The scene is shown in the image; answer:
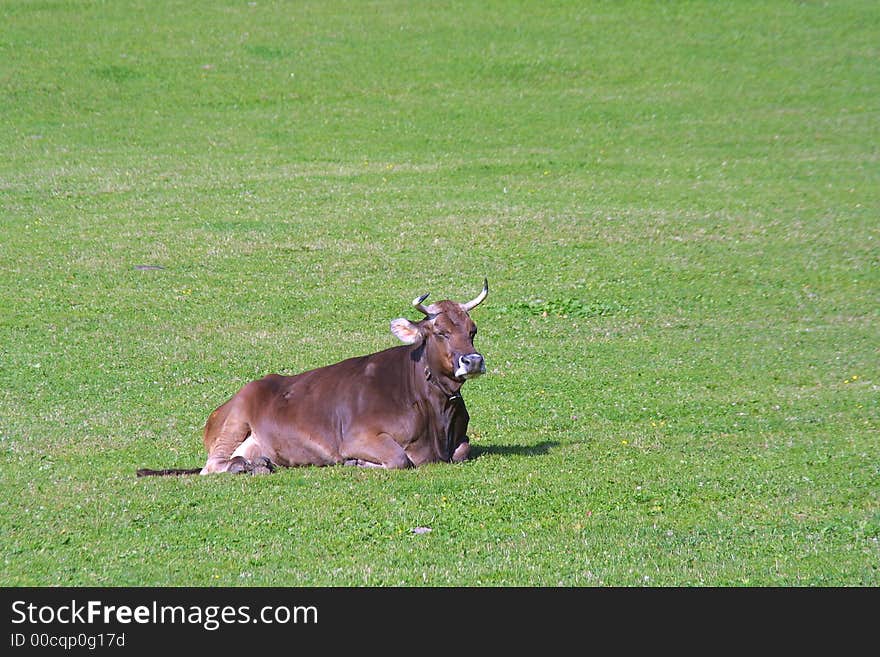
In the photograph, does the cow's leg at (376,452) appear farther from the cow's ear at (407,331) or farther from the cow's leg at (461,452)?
the cow's ear at (407,331)

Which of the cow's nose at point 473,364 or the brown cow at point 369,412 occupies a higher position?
the cow's nose at point 473,364

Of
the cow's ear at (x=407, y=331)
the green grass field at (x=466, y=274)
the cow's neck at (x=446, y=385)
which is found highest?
the cow's ear at (x=407, y=331)

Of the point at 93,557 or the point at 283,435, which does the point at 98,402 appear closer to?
the point at 283,435

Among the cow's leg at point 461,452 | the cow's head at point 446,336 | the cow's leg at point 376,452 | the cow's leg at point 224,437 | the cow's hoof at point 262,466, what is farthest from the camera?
the cow's leg at point 224,437

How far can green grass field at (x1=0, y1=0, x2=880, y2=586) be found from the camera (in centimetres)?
1150

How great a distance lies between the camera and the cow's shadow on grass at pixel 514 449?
14.9 metres

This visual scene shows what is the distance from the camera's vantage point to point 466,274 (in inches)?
1104

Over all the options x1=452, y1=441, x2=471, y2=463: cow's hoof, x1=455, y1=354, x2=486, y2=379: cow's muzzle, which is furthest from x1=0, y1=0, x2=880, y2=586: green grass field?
x1=455, y1=354, x2=486, y2=379: cow's muzzle

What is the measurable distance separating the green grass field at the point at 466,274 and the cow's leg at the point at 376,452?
327mm

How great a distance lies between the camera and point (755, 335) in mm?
23844

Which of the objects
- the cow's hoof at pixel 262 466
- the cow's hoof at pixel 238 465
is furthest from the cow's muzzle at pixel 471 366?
the cow's hoof at pixel 238 465

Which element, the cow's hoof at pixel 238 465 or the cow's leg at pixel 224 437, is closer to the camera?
the cow's hoof at pixel 238 465

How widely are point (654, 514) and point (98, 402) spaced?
942cm

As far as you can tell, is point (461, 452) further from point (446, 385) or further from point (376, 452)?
point (376, 452)
